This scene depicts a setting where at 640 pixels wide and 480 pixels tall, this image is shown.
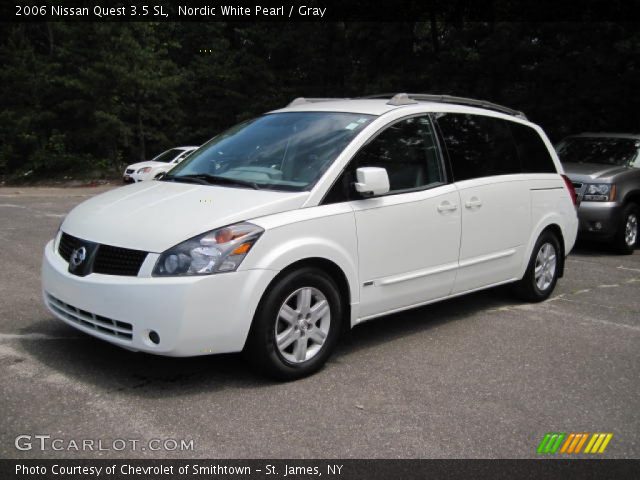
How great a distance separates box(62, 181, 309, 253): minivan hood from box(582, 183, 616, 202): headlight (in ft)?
21.6

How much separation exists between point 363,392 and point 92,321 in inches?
66.8

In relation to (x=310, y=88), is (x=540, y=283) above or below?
below

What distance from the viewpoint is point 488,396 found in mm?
4090

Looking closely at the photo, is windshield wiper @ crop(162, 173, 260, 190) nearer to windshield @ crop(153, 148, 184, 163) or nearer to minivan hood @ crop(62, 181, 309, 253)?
minivan hood @ crop(62, 181, 309, 253)

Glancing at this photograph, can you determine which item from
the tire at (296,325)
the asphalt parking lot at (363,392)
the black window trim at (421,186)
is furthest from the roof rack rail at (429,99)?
the asphalt parking lot at (363,392)

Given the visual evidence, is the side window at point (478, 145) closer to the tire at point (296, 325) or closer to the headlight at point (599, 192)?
the tire at point (296, 325)

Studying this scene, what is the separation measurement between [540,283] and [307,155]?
9.74 ft

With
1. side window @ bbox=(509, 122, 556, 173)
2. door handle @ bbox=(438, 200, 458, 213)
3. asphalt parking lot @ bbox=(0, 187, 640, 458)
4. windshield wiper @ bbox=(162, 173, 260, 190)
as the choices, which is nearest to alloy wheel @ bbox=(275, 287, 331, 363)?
asphalt parking lot @ bbox=(0, 187, 640, 458)

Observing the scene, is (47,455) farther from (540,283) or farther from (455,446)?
(540,283)

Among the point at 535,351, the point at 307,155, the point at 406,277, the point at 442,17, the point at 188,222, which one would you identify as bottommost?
the point at 535,351

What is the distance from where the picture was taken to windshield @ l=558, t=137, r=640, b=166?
10328 mm

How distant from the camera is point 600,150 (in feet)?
34.9

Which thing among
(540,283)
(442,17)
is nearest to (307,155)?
(540,283)

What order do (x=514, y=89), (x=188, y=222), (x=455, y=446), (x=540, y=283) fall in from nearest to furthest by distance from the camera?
1. (x=455, y=446)
2. (x=188, y=222)
3. (x=540, y=283)
4. (x=514, y=89)
